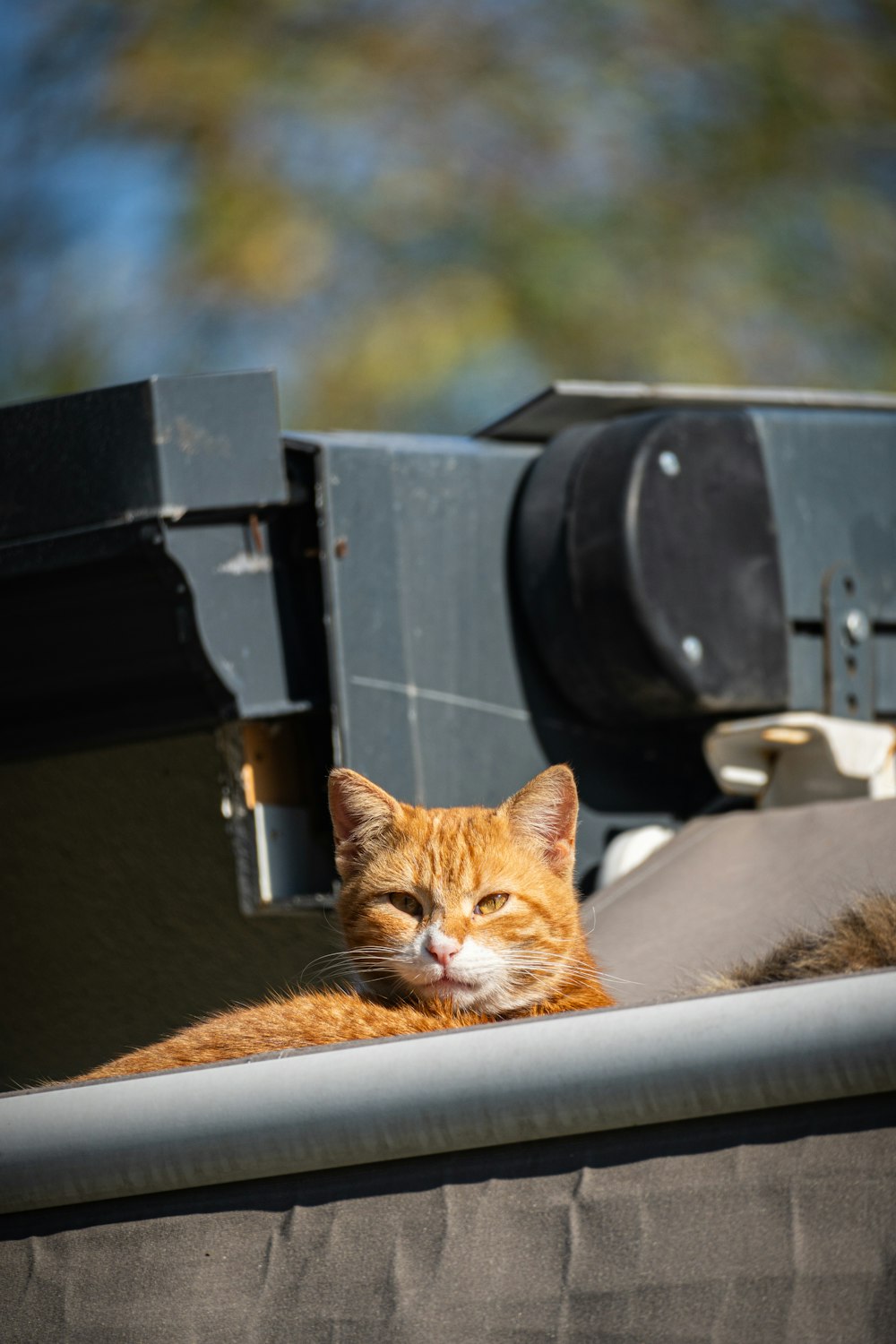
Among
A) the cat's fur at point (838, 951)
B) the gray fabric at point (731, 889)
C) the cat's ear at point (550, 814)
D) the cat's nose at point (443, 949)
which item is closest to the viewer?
the cat's fur at point (838, 951)

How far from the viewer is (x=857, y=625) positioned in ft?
7.67

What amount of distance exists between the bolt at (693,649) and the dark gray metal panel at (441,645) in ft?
0.78

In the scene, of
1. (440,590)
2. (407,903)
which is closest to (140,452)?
(440,590)

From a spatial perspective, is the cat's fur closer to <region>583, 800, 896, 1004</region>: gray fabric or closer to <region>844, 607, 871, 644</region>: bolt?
<region>583, 800, 896, 1004</region>: gray fabric

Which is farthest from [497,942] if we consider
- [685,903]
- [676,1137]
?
[676,1137]

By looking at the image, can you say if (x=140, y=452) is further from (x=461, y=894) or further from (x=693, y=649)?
(x=693, y=649)

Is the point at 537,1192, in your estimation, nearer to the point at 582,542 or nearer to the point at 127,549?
the point at 127,549

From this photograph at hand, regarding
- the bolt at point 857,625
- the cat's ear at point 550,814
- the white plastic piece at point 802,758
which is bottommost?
the white plastic piece at point 802,758

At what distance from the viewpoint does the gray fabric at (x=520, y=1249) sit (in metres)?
0.86

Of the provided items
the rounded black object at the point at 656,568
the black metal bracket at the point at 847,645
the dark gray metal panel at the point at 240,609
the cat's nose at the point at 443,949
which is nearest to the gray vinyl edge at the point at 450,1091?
the cat's nose at the point at 443,949

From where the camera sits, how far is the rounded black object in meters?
2.10

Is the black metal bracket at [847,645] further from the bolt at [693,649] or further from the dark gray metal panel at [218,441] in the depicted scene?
the dark gray metal panel at [218,441]

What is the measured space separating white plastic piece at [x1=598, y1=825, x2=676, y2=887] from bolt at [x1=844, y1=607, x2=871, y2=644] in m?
0.45

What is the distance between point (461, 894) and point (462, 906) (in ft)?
0.04
